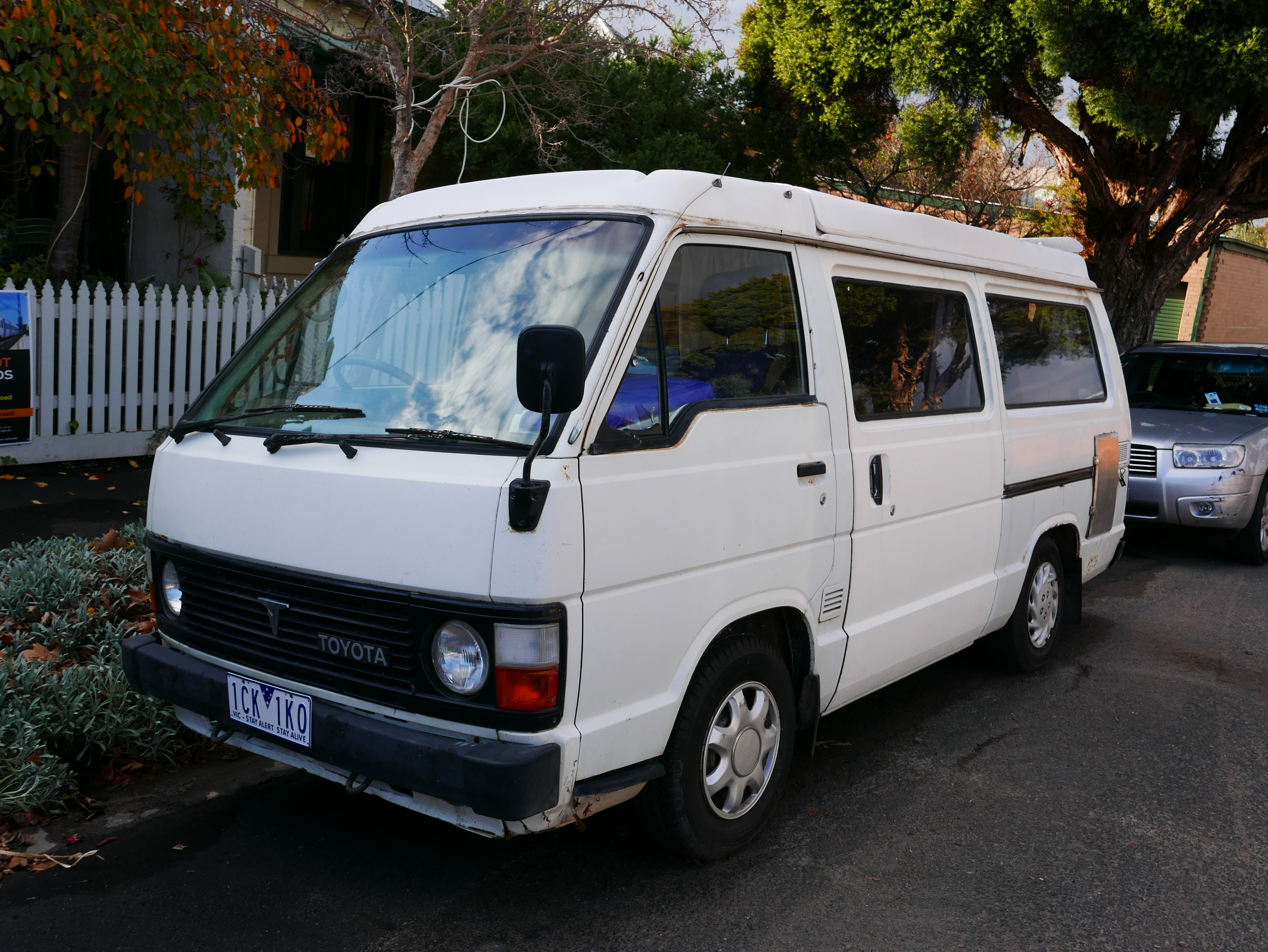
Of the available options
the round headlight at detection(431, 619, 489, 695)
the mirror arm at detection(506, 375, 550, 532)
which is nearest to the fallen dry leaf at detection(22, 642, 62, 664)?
the round headlight at detection(431, 619, 489, 695)

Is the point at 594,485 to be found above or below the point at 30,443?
above

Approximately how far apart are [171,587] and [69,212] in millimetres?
8495

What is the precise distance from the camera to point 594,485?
294 cm

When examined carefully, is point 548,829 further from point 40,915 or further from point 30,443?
point 30,443

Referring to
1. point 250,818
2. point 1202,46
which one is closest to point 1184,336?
point 1202,46

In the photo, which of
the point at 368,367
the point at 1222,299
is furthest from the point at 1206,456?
the point at 1222,299

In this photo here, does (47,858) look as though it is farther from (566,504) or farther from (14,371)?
(14,371)

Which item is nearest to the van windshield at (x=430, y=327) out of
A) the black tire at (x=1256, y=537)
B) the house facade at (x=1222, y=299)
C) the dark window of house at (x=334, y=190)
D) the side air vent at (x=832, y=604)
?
the side air vent at (x=832, y=604)

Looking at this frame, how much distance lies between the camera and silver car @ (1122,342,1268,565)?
8.52 meters

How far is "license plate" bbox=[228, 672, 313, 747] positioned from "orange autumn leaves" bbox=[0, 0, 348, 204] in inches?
202

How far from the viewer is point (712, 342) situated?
347cm

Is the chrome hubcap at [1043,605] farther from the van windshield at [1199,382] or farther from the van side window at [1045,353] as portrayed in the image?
the van windshield at [1199,382]

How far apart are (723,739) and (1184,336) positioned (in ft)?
98.0

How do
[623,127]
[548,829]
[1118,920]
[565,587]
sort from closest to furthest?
[565,587]
[548,829]
[1118,920]
[623,127]
